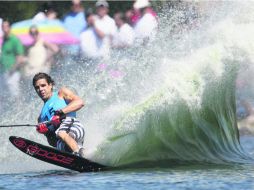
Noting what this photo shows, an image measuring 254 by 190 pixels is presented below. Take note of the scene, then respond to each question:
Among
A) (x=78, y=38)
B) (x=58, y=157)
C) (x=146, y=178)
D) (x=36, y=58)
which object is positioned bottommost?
(x=146, y=178)

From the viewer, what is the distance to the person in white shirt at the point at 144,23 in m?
19.0

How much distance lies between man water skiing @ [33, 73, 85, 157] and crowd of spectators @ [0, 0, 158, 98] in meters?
6.39

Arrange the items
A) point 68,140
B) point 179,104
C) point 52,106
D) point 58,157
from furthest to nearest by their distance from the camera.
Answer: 1. point 179,104
2. point 52,106
3. point 68,140
4. point 58,157

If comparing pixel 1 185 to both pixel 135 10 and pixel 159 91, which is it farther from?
pixel 135 10

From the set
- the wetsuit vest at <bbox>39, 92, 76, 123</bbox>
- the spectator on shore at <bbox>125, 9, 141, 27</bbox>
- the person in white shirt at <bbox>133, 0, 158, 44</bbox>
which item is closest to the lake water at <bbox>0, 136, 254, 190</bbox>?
the wetsuit vest at <bbox>39, 92, 76, 123</bbox>

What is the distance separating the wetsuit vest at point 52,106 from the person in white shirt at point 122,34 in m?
6.09

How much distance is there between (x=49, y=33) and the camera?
20.4m

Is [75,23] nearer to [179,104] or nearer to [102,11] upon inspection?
[102,11]

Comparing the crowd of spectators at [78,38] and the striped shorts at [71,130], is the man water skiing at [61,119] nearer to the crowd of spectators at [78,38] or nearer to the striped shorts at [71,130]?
the striped shorts at [71,130]

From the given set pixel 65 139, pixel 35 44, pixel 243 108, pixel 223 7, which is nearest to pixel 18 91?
pixel 35 44

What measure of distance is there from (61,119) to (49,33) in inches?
288

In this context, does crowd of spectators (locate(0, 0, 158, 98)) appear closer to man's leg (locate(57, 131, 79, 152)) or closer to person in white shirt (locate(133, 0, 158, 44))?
person in white shirt (locate(133, 0, 158, 44))

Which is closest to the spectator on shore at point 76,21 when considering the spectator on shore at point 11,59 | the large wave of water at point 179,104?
the spectator on shore at point 11,59

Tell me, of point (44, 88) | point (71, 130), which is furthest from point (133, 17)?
point (71, 130)
